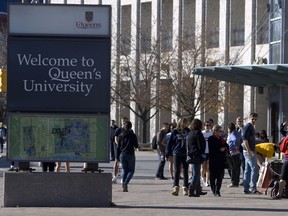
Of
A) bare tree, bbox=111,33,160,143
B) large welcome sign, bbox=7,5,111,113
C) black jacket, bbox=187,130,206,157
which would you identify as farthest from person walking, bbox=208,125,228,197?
bare tree, bbox=111,33,160,143

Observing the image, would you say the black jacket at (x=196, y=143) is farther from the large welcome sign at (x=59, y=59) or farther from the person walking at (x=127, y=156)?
the large welcome sign at (x=59, y=59)

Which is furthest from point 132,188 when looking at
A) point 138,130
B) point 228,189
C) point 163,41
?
point 138,130

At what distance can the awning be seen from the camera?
31.1 m

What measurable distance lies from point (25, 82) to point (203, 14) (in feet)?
141

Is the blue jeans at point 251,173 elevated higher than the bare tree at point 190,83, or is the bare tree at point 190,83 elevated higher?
the bare tree at point 190,83

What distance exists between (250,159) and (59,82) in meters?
6.24

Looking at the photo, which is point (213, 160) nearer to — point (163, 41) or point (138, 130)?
point (163, 41)

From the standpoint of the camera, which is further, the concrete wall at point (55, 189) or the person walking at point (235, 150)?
the person walking at point (235, 150)

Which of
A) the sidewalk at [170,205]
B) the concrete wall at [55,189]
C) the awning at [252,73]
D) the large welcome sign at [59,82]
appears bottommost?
the sidewalk at [170,205]

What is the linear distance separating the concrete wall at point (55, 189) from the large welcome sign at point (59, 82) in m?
0.46

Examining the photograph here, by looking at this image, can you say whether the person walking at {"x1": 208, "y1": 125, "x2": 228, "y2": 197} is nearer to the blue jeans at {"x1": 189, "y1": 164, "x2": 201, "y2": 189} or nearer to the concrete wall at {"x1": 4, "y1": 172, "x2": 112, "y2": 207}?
the blue jeans at {"x1": 189, "y1": 164, "x2": 201, "y2": 189}

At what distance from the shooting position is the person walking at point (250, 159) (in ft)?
72.2

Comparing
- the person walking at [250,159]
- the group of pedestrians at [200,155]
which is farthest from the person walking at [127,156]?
the person walking at [250,159]

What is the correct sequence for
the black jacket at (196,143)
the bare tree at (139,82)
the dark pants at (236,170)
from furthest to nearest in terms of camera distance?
the bare tree at (139,82)
the dark pants at (236,170)
the black jacket at (196,143)
